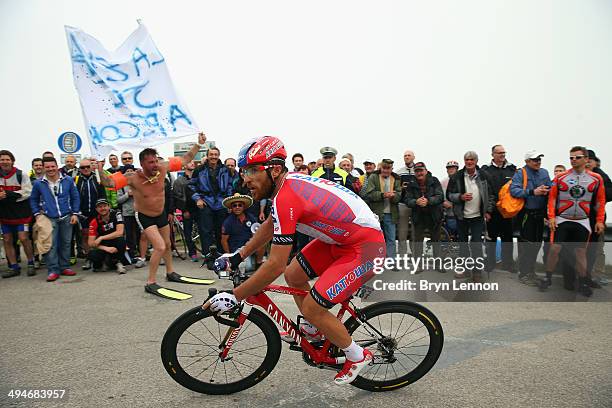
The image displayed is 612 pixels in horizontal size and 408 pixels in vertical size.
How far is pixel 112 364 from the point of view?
3.62 metres

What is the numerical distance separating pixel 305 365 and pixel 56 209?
599 centimetres

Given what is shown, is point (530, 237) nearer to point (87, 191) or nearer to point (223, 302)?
point (223, 302)

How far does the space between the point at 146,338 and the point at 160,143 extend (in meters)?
3.25

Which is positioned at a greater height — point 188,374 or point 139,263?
point 188,374

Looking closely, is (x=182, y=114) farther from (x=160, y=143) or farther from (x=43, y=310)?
(x=43, y=310)

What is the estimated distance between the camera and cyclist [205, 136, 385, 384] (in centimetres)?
267

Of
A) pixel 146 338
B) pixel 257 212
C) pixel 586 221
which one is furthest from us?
pixel 257 212

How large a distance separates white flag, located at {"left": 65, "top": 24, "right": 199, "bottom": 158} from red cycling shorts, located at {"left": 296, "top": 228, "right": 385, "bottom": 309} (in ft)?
14.3

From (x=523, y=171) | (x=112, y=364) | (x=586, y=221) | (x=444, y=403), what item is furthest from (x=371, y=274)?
(x=523, y=171)

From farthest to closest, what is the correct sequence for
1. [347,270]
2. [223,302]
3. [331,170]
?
1. [331,170]
2. [347,270]
3. [223,302]

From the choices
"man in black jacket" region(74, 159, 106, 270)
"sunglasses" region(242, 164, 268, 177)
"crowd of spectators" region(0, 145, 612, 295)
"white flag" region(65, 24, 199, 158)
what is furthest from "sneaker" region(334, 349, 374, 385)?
"man in black jacket" region(74, 159, 106, 270)

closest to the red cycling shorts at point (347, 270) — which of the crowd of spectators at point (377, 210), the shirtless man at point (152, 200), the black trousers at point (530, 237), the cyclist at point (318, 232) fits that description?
the cyclist at point (318, 232)

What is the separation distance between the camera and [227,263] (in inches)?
117

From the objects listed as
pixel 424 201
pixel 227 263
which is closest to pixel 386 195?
pixel 424 201
